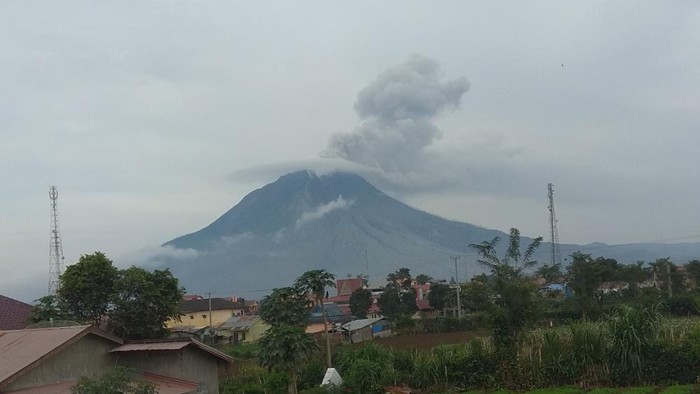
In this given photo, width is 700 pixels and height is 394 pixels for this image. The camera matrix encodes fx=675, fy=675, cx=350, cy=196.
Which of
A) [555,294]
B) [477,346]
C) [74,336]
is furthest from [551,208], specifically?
→ [74,336]

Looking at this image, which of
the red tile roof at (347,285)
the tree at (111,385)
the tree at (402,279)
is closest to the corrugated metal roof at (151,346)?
the tree at (111,385)

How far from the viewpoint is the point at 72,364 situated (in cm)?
1838

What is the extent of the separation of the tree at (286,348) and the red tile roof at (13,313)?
12212 millimetres

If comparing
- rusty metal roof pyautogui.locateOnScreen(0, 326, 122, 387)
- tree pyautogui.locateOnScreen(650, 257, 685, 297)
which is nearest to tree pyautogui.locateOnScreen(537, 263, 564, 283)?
tree pyautogui.locateOnScreen(650, 257, 685, 297)

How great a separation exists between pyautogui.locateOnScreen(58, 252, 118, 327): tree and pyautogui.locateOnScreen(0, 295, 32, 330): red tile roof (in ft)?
13.9

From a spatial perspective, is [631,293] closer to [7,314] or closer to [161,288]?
[161,288]

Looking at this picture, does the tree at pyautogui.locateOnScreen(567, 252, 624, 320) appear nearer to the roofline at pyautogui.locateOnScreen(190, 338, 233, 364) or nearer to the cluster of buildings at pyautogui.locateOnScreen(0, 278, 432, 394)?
the roofline at pyautogui.locateOnScreen(190, 338, 233, 364)

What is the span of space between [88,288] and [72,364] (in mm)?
10830

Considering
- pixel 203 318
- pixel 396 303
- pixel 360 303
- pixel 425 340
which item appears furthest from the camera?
pixel 203 318

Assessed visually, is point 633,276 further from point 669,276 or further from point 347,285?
point 347,285

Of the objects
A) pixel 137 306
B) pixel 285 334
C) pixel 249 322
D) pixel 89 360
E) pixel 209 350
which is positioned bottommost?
pixel 249 322

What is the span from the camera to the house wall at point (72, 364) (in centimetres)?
1698

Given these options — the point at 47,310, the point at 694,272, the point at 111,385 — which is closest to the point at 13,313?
the point at 47,310

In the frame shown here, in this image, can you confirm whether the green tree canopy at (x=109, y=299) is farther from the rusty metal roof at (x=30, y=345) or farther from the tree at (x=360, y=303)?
the tree at (x=360, y=303)
